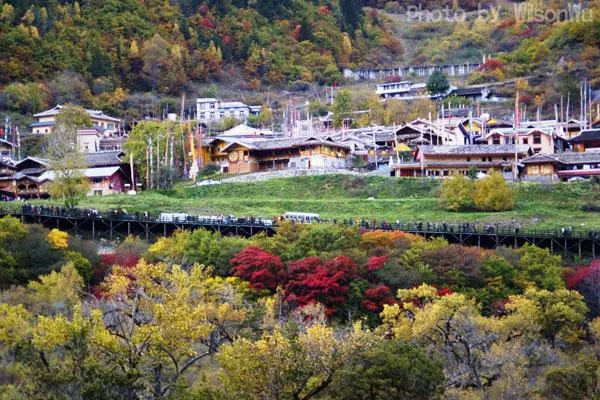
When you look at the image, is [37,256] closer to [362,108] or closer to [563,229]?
[563,229]

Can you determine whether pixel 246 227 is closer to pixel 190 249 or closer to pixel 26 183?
pixel 190 249

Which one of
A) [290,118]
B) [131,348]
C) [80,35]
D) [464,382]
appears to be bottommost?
[464,382]

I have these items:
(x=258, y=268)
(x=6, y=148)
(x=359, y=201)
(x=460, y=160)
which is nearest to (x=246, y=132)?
(x=6, y=148)

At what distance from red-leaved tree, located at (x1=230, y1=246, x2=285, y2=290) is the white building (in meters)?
57.0

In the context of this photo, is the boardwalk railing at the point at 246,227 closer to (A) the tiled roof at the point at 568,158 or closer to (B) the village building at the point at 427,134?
(A) the tiled roof at the point at 568,158

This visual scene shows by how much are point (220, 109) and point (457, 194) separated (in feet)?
156

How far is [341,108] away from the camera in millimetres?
91062

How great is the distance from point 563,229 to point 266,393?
27423 millimetres

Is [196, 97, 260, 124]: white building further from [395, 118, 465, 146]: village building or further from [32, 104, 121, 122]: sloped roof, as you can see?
[395, 118, 465, 146]: village building

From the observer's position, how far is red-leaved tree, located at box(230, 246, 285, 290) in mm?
42656

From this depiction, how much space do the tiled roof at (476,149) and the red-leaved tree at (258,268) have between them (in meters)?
27.1

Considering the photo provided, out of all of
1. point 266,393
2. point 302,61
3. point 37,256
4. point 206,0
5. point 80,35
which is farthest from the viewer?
point 206,0

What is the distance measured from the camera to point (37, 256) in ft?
146

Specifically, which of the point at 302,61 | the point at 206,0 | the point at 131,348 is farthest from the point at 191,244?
the point at 206,0
